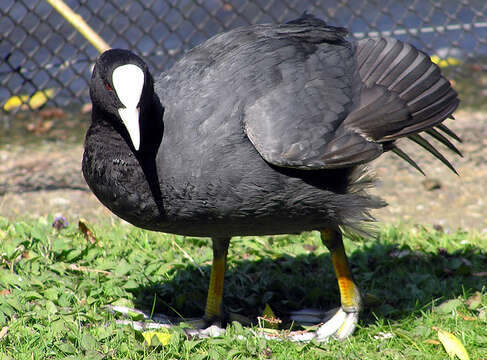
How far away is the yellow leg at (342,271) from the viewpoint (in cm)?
393

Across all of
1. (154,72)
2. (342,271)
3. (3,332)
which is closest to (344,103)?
(342,271)

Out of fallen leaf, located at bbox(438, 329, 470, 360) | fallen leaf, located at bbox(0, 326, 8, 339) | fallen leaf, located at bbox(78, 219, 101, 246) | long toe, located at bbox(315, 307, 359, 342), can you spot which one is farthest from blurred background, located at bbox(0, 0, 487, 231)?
fallen leaf, located at bbox(0, 326, 8, 339)

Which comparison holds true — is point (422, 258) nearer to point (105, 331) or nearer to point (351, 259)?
point (351, 259)

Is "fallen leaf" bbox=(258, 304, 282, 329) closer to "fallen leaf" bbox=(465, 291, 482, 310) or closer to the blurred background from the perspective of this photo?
"fallen leaf" bbox=(465, 291, 482, 310)

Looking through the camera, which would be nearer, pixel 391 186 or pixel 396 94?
pixel 396 94

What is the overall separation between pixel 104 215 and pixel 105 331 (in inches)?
74.1

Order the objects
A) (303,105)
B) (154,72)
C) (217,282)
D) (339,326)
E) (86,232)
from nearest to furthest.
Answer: (303,105) → (339,326) → (217,282) → (86,232) → (154,72)

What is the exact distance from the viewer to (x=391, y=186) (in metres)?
5.80

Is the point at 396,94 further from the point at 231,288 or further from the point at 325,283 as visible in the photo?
the point at 231,288

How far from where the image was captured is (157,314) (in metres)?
4.01

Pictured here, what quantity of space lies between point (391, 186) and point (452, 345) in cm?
A: 237

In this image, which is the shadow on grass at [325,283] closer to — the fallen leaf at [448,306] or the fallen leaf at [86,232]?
the fallen leaf at [448,306]

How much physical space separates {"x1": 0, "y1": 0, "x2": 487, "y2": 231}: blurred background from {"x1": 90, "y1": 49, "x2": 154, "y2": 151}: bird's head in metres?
1.98

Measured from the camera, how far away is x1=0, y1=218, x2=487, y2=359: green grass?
3516mm
